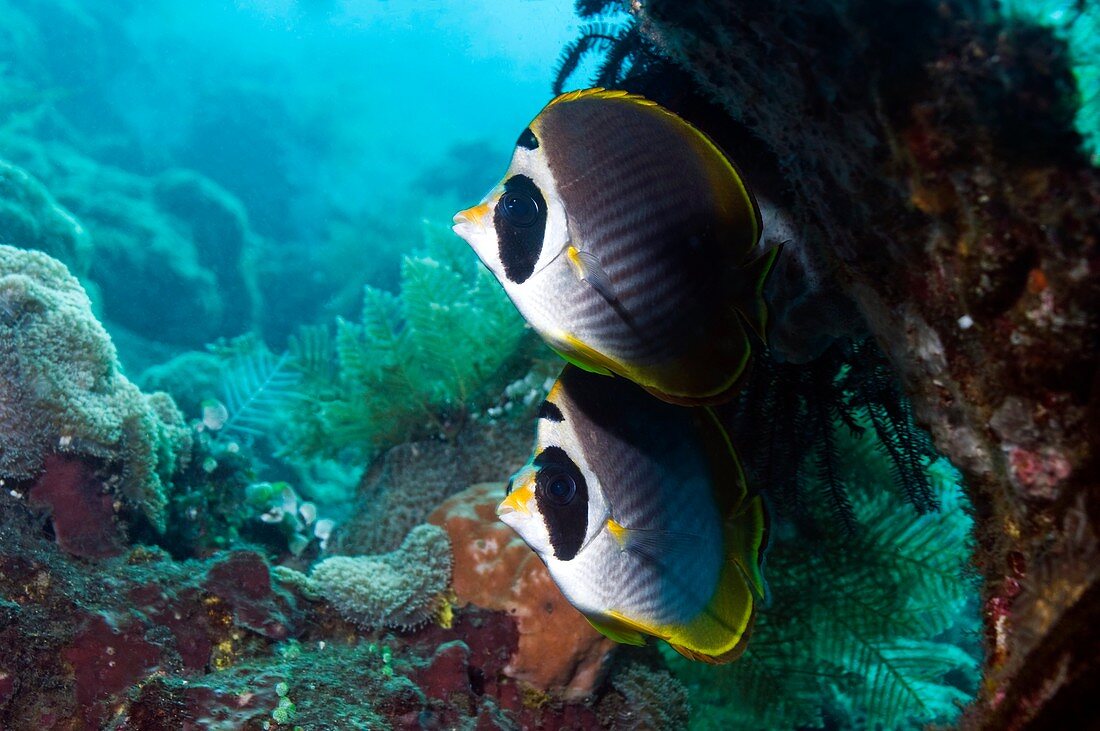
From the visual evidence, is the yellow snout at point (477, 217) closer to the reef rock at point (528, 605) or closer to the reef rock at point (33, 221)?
the reef rock at point (528, 605)

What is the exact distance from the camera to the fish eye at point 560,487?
4.64 feet

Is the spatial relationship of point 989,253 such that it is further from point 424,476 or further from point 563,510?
point 424,476

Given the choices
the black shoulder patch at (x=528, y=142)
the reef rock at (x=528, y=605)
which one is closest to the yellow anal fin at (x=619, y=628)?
the black shoulder patch at (x=528, y=142)

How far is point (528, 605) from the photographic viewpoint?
3.16 meters

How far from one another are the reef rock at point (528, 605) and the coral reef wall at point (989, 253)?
2.00m

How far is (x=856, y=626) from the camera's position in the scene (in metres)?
3.71

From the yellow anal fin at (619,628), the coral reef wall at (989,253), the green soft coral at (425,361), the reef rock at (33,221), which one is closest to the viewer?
the coral reef wall at (989,253)

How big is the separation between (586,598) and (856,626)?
10.1 feet

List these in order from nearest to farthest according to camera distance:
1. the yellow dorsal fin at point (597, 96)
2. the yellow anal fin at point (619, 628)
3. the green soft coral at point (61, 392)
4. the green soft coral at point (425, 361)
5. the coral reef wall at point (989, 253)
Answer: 1. the coral reef wall at point (989, 253)
2. the yellow dorsal fin at point (597, 96)
3. the yellow anal fin at point (619, 628)
4. the green soft coral at point (61, 392)
5. the green soft coral at point (425, 361)

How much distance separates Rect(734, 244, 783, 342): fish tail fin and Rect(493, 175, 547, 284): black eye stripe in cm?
45

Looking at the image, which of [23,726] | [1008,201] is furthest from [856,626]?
[23,726]

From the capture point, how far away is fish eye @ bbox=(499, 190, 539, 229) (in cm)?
126

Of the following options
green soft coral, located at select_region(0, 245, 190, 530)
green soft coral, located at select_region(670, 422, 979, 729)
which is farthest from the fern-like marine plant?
green soft coral, located at select_region(0, 245, 190, 530)

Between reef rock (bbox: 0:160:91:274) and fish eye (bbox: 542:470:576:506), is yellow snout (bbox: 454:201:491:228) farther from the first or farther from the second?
reef rock (bbox: 0:160:91:274)
